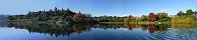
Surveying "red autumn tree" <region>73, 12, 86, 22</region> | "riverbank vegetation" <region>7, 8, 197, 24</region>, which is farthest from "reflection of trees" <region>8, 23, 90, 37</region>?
"red autumn tree" <region>73, 12, 86, 22</region>

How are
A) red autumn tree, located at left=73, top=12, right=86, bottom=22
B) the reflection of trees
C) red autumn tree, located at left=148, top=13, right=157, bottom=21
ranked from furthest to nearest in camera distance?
red autumn tree, located at left=73, top=12, right=86, bottom=22 < red autumn tree, located at left=148, top=13, right=157, bottom=21 < the reflection of trees

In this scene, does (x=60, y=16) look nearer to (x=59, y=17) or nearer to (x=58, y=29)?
(x=59, y=17)

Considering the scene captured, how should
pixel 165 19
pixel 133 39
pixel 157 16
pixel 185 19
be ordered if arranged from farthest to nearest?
1. pixel 157 16
2. pixel 165 19
3. pixel 185 19
4. pixel 133 39

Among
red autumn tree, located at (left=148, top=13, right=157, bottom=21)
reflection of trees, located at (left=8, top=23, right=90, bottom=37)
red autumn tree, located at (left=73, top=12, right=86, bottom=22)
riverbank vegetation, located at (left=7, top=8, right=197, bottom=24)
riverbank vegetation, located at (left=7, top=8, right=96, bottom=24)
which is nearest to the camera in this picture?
reflection of trees, located at (left=8, top=23, right=90, bottom=37)

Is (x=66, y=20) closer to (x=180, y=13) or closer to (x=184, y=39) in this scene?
(x=180, y=13)

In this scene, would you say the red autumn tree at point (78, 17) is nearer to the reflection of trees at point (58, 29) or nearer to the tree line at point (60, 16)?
the tree line at point (60, 16)

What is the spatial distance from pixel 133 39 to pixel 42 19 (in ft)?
237

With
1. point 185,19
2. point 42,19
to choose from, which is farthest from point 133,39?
point 42,19

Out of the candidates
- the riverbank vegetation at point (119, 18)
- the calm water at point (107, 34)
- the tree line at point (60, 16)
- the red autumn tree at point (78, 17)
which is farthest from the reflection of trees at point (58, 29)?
the red autumn tree at point (78, 17)

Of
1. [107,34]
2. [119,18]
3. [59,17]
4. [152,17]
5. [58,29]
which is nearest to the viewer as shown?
[107,34]

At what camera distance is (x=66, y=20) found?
79.1 meters

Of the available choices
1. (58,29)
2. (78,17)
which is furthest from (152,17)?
(58,29)

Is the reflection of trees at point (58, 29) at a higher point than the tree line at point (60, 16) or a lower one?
lower

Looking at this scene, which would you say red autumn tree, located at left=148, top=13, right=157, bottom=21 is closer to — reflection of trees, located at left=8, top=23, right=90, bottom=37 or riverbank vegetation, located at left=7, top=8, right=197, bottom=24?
riverbank vegetation, located at left=7, top=8, right=197, bottom=24
